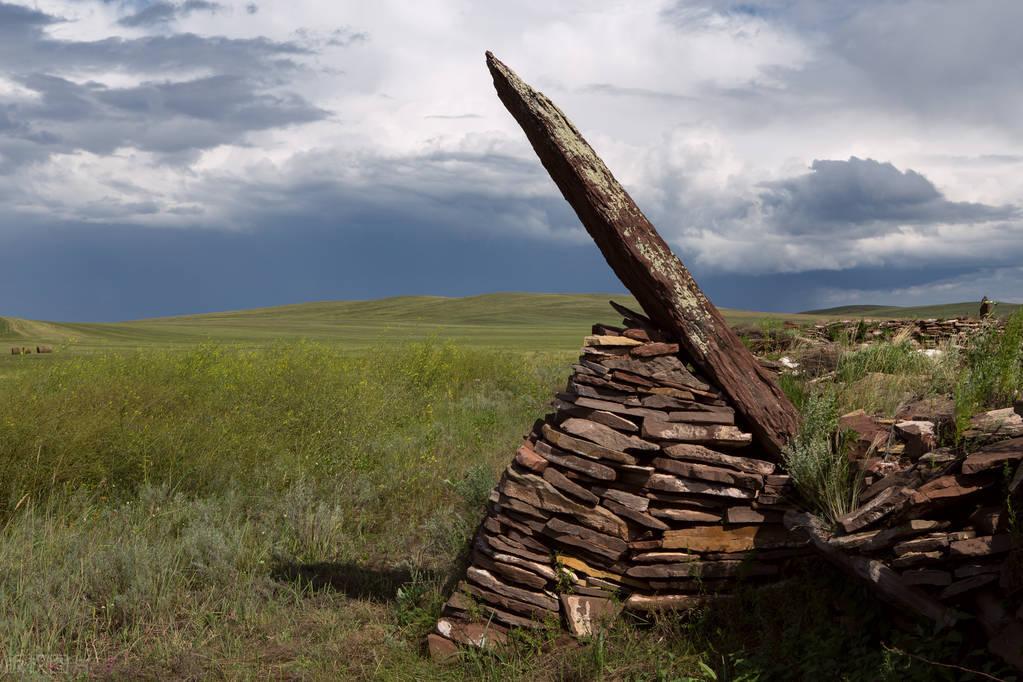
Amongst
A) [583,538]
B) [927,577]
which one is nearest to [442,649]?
[583,538]

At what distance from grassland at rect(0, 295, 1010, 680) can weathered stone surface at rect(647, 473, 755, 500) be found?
0.78 metres

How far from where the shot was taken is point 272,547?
809 centimetres

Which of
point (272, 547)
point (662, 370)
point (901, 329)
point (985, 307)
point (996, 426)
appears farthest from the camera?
point (985, 307)

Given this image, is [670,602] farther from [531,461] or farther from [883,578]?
[883,578]

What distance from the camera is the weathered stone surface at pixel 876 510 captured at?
5238 millimetres

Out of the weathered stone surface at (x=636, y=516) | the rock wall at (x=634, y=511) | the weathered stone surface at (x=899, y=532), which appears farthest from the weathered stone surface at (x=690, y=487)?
the weathered stone surface at (x=899, y=532)

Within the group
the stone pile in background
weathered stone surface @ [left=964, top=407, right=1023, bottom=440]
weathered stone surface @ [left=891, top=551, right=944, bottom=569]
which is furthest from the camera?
the stone pile in background

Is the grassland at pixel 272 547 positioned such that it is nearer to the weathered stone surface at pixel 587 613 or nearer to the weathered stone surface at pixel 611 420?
the weathered stone surface at pixel 587 613

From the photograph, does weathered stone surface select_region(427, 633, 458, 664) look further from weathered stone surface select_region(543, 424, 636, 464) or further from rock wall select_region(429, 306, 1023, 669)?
weathered stone surface select_region(543, 424, 636, 464)

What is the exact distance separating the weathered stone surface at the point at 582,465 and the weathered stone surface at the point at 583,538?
435mm

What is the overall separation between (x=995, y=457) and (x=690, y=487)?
2141mm

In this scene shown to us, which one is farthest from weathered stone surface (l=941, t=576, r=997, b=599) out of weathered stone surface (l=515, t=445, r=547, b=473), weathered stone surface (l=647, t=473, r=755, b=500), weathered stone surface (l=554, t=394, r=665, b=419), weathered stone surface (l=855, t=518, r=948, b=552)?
weathered stone surface (l=515, t=445, r=547, b=473)

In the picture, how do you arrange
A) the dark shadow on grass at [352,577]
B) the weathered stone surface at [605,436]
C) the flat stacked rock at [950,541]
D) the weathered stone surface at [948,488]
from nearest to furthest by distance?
the flat stacked rock at [950,541], the weathered stone surface at [948,488], the weathered stone surface at [605,436], the dark shadow on grass at [352,577]

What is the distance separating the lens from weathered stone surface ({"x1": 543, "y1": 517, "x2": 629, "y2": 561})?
239 inches
